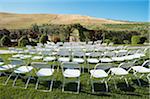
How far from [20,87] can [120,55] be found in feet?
14.8

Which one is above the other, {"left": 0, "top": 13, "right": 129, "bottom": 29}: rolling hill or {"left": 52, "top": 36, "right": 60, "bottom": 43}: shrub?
{"left": 0, "top": 13, "right": 129, "bottom": 29}: rolling hill

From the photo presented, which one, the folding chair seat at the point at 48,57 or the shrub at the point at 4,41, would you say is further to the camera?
the shrub at the point at 4,41

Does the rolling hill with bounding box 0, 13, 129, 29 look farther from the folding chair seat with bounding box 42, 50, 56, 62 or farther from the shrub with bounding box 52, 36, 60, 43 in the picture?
the folding chair seat with bounding box 42, 50, 56, 62

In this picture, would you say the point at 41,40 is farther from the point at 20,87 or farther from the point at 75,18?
the point at 75,18

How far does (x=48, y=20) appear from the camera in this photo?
165ft

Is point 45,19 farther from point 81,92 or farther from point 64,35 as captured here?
point 81,92

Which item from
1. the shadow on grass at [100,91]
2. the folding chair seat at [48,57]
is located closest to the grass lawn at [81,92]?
the shadow on grass at [100,91]

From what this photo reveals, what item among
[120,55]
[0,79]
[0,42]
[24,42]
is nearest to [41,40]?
[24,42]

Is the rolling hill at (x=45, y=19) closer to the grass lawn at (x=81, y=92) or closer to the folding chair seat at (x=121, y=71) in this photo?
the folding chair seat at (x=121, y=71)

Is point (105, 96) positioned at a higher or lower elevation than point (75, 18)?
lower

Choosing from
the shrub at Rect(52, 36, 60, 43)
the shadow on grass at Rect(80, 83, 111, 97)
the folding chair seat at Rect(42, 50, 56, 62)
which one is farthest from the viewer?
the shrub at Rect(52, 36, 60, 43)

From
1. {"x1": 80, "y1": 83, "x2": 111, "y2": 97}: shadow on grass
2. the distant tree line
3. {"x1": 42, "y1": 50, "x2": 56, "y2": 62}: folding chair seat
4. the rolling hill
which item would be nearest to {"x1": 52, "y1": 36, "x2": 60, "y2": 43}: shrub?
the distant tree line

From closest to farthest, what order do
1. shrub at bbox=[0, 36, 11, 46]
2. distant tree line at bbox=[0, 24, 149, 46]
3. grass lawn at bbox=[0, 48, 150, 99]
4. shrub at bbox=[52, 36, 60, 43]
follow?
grass lawn at bbox=[0, 48, 150, 99]
shrub at bbox=[0, 36, 11, 46]
distant tree line at bbox=[0, 24, 149, 46]
shrub at bbox=[52, 36, 60, 43]

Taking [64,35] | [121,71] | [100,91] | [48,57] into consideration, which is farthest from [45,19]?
[100,91]
